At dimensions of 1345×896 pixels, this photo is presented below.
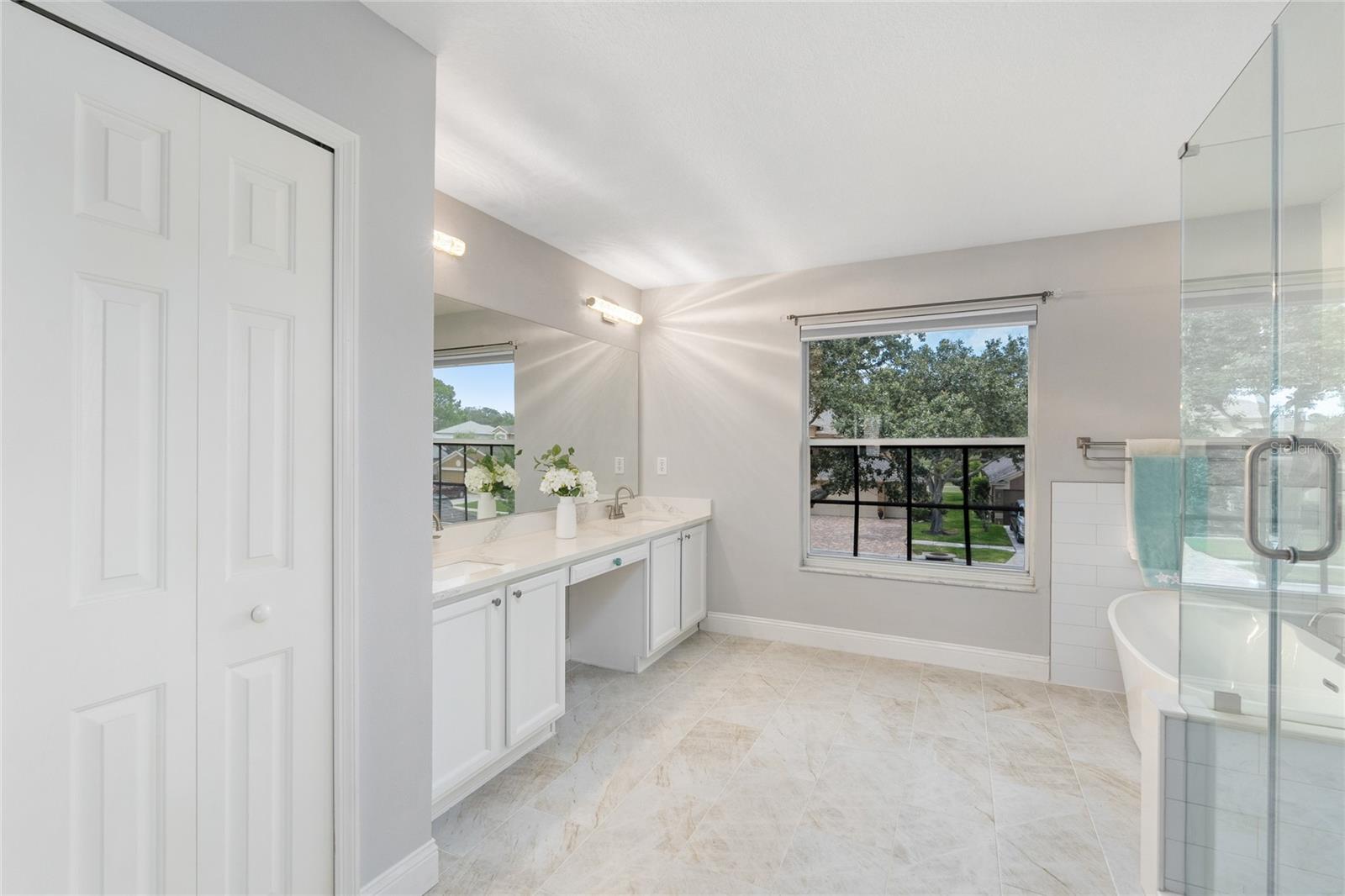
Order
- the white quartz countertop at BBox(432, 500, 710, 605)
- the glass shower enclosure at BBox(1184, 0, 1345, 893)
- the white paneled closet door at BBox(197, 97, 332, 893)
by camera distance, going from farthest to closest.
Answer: the white quartz countertop at BBox(432, 500, 710, 605) → the white paneled closet door at BBox(197, 97, 332, 893) → the glass shower enclosure at BBox(1184, 0, 1345, 893)

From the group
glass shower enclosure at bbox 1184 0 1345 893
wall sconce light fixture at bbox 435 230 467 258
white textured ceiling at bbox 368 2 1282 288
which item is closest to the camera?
glass shower enclosure at bbox 1184 0 1345 893

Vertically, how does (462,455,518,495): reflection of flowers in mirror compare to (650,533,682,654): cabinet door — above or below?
above

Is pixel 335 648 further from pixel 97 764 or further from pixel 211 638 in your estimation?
pixel 97 764

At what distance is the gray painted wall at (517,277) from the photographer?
273 cm

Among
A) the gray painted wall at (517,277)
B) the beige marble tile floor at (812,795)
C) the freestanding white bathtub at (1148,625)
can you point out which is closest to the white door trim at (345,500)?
the beige marble tile floor at (812,795)

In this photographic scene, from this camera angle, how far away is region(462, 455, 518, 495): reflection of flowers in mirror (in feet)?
9.36

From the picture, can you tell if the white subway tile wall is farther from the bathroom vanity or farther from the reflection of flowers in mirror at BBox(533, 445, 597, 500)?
the reflection of flowers in mirror at BBox(533, 445, 597, 500)

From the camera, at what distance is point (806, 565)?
12.6 ft

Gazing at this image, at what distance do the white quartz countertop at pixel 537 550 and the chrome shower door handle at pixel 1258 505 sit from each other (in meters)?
2.10

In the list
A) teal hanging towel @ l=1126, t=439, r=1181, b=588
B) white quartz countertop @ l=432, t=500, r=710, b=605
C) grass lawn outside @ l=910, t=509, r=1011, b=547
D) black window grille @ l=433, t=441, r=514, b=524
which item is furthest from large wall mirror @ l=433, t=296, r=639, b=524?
teal hanging towel @ l=1126, t=439, r=1181, b=588

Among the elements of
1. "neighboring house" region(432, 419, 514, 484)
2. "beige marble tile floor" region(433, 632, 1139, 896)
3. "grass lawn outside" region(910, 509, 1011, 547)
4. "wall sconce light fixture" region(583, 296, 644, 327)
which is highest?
"wall sconce light fixture" region(583, 296, 644, 327)

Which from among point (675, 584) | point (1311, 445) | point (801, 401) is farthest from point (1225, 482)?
point (675, 584)

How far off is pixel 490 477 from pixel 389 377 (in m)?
1.36

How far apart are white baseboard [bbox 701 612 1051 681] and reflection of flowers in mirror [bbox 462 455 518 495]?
1.83 metres
